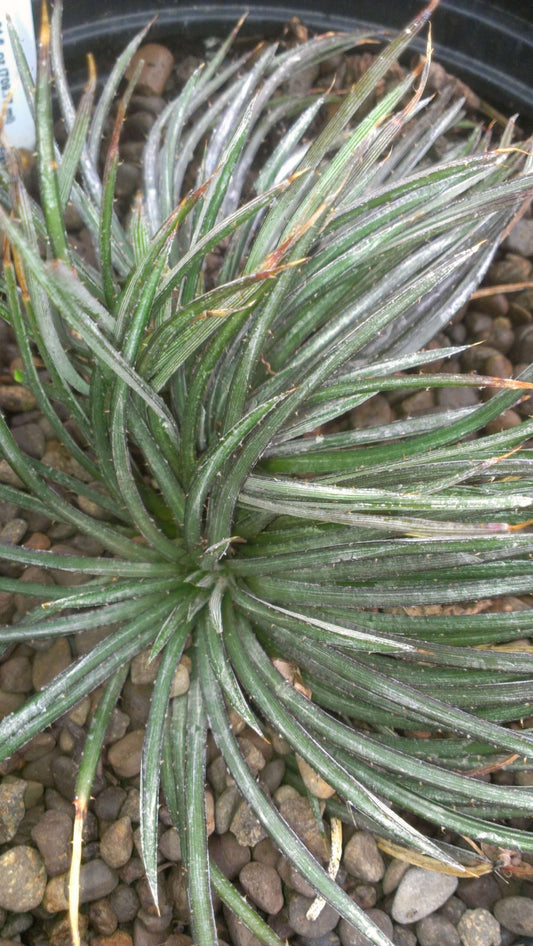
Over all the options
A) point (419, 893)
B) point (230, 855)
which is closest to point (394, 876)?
point (419, 893)

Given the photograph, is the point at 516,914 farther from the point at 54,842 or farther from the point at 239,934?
the point at 54,842

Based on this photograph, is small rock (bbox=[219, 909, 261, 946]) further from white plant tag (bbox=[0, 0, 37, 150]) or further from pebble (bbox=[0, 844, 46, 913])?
white plant tag (bbox=[0, 0, 37, 150])

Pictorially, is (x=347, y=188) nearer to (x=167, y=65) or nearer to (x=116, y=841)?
(x=167, y=65)

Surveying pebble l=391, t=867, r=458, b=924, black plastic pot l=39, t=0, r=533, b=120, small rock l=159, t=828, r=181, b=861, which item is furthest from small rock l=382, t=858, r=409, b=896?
black plastic pot l=39, t=0, r=533, b=120

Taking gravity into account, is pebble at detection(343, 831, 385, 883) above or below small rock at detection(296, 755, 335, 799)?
below

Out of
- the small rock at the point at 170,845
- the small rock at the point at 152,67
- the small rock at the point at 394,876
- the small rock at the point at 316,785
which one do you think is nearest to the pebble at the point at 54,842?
the small rock at the point at 170,845

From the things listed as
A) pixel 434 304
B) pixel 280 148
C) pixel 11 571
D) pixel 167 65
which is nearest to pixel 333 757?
pixel 11 571
